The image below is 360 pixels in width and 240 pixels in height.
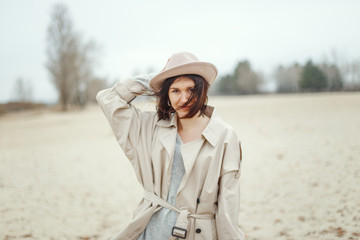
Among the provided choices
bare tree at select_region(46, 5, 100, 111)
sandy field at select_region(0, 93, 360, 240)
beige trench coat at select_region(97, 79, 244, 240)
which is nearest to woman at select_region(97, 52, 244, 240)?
beige trench coat at select_region(97, 79, 244, 240)

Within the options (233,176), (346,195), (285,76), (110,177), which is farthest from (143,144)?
(285,76)

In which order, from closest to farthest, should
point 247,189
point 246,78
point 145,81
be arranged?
1. point 145,81
2. point 247,189
3. point 246,78

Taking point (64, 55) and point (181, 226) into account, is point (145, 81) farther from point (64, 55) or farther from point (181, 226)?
point (64, 55)

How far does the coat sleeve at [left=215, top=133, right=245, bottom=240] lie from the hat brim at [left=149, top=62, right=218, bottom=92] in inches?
17.3

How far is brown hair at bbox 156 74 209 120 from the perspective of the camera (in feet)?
5.01

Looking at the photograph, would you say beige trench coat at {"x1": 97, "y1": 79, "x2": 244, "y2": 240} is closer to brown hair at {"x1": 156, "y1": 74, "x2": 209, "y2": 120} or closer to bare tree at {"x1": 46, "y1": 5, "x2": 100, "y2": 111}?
brown hair at {"x1": 156, "y1": 74, "x2": 209, "y2": 120}

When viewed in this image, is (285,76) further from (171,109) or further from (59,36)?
(59,36)

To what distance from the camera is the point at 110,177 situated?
6289 mm

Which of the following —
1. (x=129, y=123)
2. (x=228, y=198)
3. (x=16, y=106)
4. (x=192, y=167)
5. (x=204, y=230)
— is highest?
(x=129, y=123)

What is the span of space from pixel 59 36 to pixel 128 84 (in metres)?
32.5

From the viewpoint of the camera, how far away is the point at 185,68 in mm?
1487

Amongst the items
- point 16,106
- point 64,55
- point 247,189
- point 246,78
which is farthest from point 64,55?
point 247,189

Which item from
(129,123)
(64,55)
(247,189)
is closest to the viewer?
(129,123)

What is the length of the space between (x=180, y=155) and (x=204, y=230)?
0.46 meters
